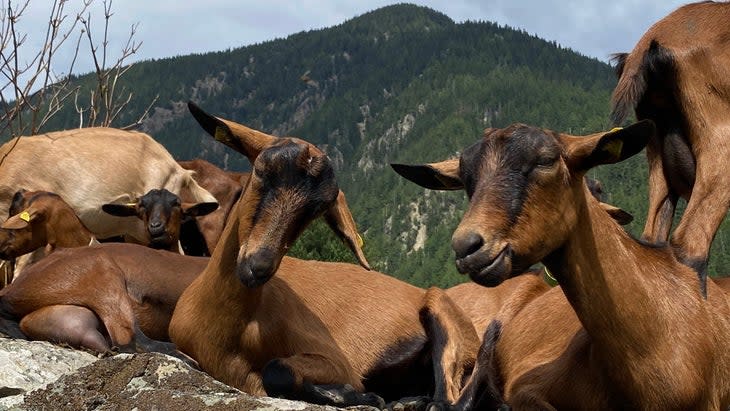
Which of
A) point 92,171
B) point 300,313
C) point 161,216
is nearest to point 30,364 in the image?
point 300,313

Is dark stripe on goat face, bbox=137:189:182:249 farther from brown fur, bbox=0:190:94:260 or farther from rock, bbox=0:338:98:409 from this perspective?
rock, bbox=0:338:98:409

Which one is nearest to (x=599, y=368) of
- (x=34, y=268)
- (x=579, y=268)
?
(x=579, y=268)

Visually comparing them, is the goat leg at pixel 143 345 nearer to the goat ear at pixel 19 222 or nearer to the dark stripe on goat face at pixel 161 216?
the goat ear at pixel 19 222

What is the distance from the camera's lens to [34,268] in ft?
25.8

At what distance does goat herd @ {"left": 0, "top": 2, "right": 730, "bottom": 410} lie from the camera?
16.8ft

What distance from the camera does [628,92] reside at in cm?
725

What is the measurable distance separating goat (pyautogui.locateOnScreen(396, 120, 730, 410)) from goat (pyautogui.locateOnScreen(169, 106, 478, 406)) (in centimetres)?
68

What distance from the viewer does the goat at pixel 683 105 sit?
22.9 feet

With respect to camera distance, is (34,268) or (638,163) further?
(638,163)

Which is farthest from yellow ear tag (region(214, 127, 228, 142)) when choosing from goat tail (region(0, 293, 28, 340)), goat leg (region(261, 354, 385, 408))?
goat tail (region(0, 293, 28, 340))

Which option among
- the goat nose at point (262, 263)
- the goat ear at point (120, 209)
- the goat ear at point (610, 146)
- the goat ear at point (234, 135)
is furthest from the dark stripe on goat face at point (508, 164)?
the goat ear at point (120, 209)

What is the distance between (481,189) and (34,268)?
406 cm

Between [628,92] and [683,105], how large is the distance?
39 cm

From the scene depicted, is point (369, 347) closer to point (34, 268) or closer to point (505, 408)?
point (505, 408)
